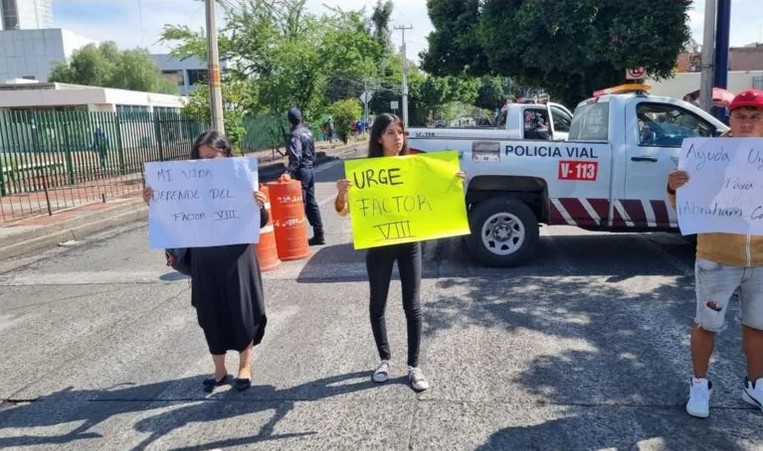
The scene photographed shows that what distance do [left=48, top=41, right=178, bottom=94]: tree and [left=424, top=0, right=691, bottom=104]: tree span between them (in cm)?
4959

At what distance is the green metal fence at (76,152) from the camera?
14102 millimetres

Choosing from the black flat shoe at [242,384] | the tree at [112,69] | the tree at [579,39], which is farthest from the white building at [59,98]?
the black flat shoe at [242,384]

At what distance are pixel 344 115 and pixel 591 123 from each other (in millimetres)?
28730

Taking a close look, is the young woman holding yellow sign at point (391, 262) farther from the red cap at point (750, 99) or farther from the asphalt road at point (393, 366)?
the red cap at point (750, 99)

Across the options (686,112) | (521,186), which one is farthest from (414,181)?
(686,112)

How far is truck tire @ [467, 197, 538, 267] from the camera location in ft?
22.6

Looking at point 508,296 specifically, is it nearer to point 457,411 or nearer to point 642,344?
point 642,344

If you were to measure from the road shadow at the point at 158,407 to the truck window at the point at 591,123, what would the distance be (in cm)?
447

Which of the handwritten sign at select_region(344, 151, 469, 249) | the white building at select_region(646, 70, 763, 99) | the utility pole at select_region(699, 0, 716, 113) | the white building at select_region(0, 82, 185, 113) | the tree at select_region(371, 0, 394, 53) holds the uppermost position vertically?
the tree at select_region(371, 0, 394, 53)

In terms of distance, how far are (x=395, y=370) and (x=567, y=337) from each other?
1.54 meters

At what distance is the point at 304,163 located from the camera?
28.5 ft

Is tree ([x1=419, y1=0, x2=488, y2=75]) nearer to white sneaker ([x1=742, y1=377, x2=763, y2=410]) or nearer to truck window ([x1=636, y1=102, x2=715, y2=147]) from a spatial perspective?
truck window ([x1=636, y1=102, x2=715, y2=147])

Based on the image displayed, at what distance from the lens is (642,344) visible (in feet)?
15.3

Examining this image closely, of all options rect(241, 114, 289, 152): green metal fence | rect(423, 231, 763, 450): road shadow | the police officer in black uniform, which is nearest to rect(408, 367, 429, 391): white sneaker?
rect(423, 231, 763, 450): road shadow
